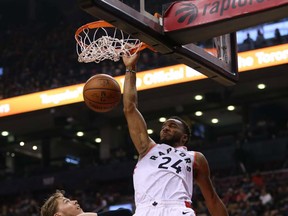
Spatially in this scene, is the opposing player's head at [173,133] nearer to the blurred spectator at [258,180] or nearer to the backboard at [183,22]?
the backboard at [183,22]

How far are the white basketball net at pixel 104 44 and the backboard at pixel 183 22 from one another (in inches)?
10.4

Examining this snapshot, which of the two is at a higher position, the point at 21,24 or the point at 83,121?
the point at 21,24

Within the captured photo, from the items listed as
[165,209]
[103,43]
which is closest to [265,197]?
[103,43]

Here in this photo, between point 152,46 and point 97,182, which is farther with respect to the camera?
point 97,182

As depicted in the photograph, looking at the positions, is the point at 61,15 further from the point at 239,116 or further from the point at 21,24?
the point at 239,116

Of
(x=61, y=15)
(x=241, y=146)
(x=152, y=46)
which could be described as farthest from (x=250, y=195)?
(x=61, y=15)

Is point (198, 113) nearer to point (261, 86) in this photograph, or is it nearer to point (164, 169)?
point (261, 86)

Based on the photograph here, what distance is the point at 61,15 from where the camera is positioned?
24.2 meters

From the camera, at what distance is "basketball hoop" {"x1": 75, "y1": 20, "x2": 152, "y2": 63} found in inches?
197

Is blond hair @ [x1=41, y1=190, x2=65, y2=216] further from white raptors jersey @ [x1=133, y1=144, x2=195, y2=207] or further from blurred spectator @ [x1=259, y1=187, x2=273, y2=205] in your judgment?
blurred spectator @ [x1=259, y1=187, x2=273, y2=205]

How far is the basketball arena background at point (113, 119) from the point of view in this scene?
1541cm

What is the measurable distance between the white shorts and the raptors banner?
4.05ft

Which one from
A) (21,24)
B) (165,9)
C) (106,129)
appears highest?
(21,24)

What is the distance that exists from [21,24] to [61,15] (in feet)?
4.89
